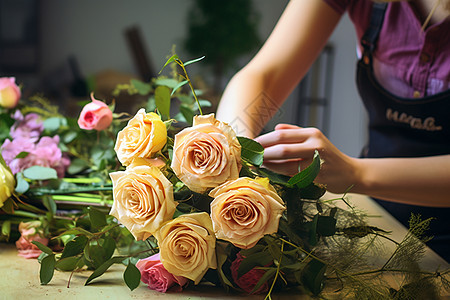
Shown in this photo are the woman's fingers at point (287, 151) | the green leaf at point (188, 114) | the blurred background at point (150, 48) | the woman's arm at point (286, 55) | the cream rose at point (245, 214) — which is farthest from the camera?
the blurred background at point (150, 48)

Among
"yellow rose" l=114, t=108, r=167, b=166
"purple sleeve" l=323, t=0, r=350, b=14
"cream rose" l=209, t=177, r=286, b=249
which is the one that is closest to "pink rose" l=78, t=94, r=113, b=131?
"yellow rose" l=114, t=108, r=167, b=166

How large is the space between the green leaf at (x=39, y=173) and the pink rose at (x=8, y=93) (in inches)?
6.7

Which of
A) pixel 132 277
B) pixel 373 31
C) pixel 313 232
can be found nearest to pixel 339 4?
pixel 373 31

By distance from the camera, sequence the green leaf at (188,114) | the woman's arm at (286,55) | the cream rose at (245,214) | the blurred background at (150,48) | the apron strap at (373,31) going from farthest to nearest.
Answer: the blurred background at (150,48), the apron strap at (373,31), the woman's arm at (286,55), the green leaf at (188,114), the cream rose at (245,214)

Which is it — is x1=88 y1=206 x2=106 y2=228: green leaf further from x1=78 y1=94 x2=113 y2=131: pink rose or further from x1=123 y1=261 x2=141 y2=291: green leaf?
x1=78 y1=94 x2=113 y2=131: pink rose

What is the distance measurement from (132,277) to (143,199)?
0.32ft

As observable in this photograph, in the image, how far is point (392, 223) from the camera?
0.87 metres

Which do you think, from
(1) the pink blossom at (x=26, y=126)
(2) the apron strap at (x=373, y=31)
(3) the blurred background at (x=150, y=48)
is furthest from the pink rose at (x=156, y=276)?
(3) the blurred background at (x=150, y=48)

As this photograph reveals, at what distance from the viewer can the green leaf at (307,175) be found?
504 millimetres

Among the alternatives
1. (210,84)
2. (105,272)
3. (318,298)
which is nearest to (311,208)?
(318,298)

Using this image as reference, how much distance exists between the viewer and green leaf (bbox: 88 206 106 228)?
1.84 ft

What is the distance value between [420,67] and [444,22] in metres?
0.10

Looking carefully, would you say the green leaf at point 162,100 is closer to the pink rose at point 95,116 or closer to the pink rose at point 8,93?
the pink rose at point 95,116

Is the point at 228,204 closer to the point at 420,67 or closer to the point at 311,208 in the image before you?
the point at 311,208
